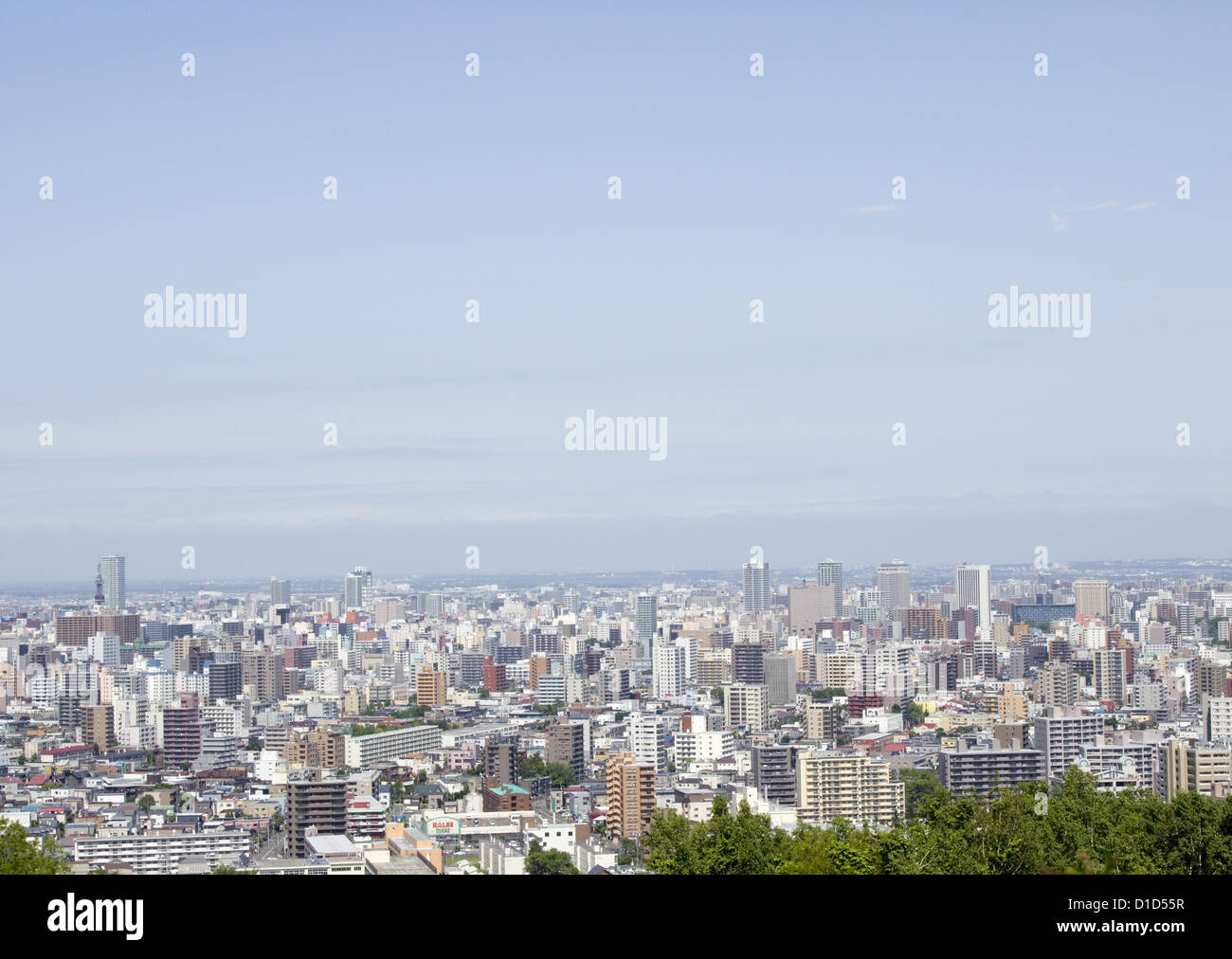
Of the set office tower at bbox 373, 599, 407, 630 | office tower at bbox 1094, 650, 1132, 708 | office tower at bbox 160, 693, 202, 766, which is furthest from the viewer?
office tower at bbox 373, 599, 407, 630

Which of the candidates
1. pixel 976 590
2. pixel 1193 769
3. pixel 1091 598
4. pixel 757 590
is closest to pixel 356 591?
pixel 757 590

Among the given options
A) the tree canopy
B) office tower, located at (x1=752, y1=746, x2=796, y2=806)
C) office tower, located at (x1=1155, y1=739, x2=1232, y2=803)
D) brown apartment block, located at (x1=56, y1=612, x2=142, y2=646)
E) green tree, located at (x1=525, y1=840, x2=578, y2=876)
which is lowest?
office tower, located at (x1=752, y1=746, x2=796, y2=806)

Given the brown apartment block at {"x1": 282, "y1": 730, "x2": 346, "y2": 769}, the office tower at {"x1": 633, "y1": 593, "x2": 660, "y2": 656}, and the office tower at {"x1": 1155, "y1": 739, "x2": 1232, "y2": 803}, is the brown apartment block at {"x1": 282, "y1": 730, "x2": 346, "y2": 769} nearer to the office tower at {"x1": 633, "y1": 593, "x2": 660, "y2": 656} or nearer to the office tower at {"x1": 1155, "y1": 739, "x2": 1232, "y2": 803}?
the office tower at {"x1": 633, "y1": 593, "x2": 660, "y2": 656}

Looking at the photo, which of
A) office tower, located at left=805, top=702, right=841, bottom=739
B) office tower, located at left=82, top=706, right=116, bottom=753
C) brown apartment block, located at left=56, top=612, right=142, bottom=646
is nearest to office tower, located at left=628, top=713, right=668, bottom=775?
office tower, located at left=805, top=702, right=841, bottom=739

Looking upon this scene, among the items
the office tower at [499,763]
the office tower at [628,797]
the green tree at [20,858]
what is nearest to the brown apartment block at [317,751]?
the office tower at [499,763]

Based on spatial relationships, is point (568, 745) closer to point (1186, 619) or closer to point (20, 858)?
point (1186, 619)
